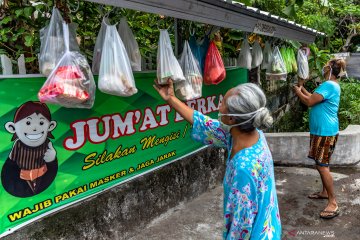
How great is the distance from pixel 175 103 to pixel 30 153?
3.63 feet

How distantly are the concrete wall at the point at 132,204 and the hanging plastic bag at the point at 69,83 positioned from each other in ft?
3.62

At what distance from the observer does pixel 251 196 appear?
1.71 meters

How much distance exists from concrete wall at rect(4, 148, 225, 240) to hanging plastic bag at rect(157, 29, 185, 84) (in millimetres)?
1263

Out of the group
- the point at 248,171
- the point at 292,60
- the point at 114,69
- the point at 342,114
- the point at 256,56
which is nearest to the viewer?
the point at 248,171

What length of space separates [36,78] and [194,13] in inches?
49.9

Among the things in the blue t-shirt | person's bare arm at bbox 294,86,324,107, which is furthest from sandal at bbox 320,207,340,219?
person's bare arm at bbox 294,86,324,107

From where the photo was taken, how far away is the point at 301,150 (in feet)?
19.1

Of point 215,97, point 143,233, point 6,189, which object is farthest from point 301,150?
point 6,189

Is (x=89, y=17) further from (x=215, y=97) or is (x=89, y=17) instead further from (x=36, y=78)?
(x=215, y=97)

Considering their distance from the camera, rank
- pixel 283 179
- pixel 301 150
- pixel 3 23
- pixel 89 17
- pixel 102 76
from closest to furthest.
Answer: pixel 102 76
pixel 3 23
pixel 89 17
pixel 283 179
pixel 301 150

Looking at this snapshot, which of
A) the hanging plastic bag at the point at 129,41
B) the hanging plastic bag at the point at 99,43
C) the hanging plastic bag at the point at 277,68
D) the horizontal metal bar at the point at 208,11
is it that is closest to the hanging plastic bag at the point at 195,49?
the horizontal metal bar at the point at 208,11

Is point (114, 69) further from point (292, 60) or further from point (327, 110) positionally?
point (292, 60)

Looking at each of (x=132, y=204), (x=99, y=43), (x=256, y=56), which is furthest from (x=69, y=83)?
(x=256, y=56)

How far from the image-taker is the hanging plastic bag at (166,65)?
2.60 meters
